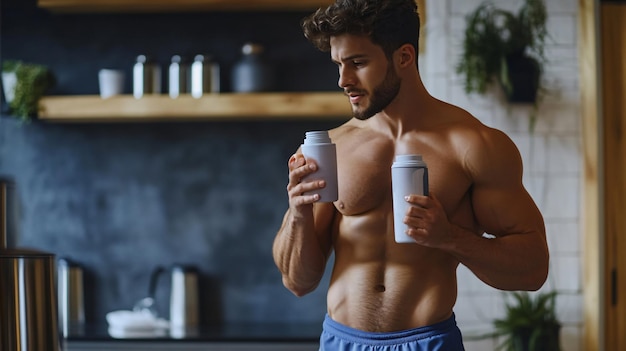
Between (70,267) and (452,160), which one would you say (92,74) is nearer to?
(70,267)

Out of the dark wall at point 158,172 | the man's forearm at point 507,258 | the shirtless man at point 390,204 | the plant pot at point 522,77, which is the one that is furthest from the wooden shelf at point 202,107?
the man's forearm at point 507,258

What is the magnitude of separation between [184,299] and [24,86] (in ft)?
3.81

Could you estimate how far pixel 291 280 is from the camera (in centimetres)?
200

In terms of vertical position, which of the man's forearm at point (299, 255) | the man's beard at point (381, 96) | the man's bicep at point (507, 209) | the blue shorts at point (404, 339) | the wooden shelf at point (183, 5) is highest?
the wooden shelf at point (183, 5)

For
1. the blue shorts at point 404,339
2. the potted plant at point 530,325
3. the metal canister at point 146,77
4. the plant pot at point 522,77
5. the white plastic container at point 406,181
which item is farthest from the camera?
the metal canister at point 146,77

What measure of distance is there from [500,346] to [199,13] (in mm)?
2004

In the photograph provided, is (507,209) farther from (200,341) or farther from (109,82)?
(109,82)

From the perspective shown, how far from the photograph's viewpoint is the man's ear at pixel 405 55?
179cm

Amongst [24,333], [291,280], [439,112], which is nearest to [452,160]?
[439,112]

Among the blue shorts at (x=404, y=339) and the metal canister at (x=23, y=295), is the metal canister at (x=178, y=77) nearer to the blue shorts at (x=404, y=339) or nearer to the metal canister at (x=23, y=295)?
the blue shorts at (x=404, y=339)

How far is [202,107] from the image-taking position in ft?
12.1

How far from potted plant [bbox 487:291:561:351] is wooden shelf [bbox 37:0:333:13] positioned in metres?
1.52

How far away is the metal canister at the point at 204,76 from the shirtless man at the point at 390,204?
1968 millimetres

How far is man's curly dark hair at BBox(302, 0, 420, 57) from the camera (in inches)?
68.7
